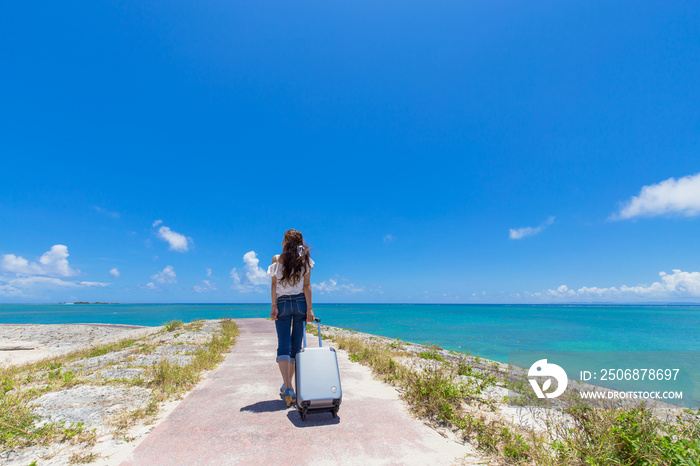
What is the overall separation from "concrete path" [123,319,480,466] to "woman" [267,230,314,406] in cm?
73

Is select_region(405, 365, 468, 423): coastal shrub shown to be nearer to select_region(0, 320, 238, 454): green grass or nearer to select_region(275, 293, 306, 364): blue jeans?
select_region(275, 293, 306, 364): blue jeans

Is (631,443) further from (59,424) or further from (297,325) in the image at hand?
(59,424)

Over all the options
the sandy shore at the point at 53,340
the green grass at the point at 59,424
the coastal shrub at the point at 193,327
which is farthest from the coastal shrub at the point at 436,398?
the sandy shore at the point at 53,340

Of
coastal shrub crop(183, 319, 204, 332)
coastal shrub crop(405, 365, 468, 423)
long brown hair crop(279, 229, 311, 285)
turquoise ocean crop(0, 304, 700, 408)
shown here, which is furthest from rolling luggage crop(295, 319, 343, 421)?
coastal shrub crop(183, 319, 204, 332)

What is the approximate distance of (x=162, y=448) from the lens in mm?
3273

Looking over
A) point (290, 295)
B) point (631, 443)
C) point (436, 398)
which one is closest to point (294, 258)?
point (290, 295)

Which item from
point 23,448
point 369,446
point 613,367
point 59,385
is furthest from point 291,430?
point 613,367

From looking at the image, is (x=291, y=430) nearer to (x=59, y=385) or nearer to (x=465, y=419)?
(x=465, y=419)

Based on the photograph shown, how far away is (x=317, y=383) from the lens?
397 centimetres

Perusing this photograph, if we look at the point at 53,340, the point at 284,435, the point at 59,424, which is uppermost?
the point at 59,424

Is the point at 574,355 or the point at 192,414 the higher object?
the point at 192,414

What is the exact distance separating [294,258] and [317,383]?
1628 millimetres

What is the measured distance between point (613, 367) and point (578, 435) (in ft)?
57.2

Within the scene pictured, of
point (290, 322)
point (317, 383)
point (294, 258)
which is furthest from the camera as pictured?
point (290, 322)
